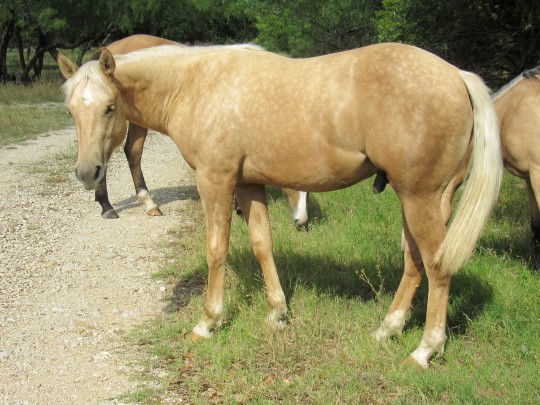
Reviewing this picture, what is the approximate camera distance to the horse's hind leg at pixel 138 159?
7.77 meters

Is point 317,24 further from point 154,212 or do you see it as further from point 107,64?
point 107,64

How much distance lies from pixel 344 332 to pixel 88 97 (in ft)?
7.66

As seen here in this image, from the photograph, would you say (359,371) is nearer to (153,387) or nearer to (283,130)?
(153,387)

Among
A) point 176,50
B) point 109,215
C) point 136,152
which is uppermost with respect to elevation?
point 176,50

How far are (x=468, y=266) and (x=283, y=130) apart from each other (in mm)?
2282

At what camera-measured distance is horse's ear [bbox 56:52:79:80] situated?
411cm

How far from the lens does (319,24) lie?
51.3ft

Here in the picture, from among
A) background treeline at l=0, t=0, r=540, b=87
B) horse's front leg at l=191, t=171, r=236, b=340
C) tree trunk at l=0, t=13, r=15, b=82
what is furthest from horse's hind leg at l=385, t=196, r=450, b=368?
tree trunk at l=0, t=13, r=15, b=82

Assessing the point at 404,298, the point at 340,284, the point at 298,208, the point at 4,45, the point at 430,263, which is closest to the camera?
the point at 430,263

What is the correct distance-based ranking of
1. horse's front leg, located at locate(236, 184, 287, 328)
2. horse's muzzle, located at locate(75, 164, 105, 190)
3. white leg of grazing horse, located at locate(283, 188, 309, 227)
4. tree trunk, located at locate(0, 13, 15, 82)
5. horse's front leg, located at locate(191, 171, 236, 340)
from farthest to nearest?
1. tree trunk, located at locate(0, 13, 15, 82)
2. white leg of grazing horse, located at locate(283, 188, 309, 227)
3. horse's front leg, located at locate(236, 184, 287, 328)
4. horse's front leg, located at locate(191, 171, 236, 340)
5. horse's muzzle, located at locate(75, 164, 105, 190)

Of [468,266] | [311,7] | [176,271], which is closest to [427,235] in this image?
[468,266]

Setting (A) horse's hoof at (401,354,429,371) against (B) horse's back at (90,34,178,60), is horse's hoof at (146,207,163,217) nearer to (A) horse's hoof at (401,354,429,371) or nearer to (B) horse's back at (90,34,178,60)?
(B) horse's back at (90,34,178,60)

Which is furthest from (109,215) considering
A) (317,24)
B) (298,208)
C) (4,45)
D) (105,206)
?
(4,45)

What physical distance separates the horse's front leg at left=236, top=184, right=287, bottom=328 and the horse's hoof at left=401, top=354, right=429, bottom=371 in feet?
3.21
